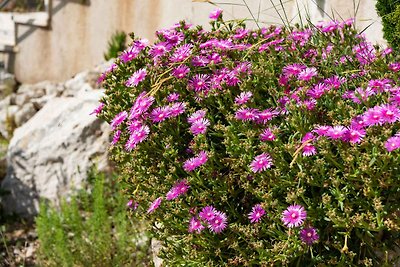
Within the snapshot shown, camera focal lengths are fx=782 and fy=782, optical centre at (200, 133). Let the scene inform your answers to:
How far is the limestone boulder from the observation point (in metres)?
5.29

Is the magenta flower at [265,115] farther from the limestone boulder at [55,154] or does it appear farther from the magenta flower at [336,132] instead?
the limestone boulder at [55,154]

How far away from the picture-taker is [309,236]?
8.82ft

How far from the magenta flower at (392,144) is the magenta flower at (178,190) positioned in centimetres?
78

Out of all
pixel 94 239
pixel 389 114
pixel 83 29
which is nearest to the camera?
pixel 389 114

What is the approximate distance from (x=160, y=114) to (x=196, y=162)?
10.3 inches

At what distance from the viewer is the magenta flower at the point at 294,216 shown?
264 cm

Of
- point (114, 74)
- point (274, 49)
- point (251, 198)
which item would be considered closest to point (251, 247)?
point (251, 198)

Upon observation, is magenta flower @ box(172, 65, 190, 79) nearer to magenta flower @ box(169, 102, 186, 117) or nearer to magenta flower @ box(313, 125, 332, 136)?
magenta flower @ box(169, 102, 186, 117)

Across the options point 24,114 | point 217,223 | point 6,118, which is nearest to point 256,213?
point 217,223

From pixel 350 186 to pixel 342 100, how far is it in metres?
0.35

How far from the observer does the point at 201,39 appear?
3.55 metres

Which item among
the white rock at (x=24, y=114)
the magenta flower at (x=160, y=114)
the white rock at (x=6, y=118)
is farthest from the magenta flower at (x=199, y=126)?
the white rock at (x=6, y=118)

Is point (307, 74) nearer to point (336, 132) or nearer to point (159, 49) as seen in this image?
point (336, 132)

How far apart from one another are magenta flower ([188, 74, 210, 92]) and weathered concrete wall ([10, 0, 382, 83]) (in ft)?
9.11
